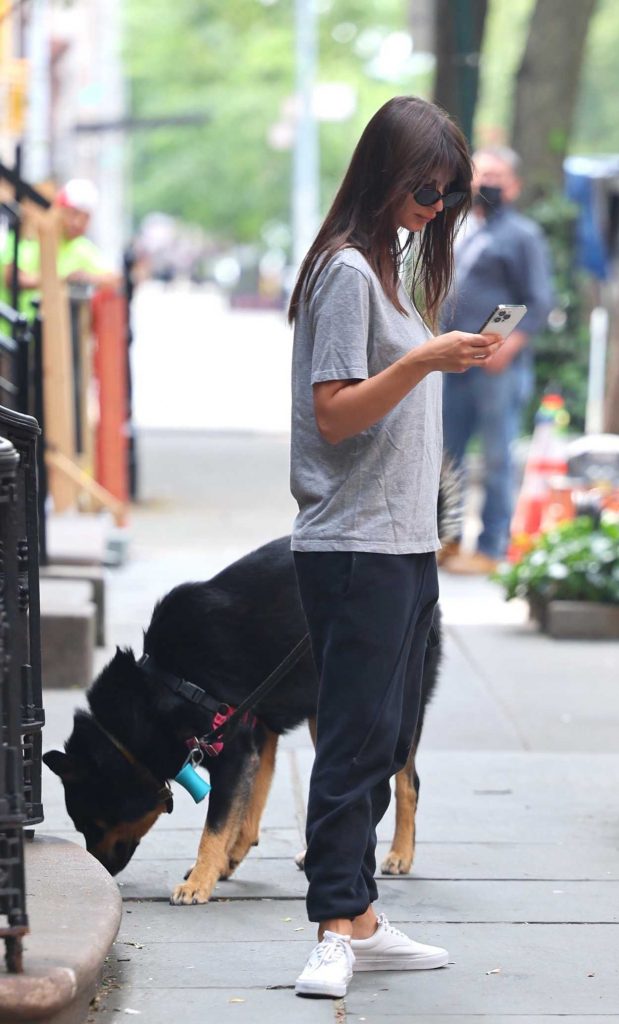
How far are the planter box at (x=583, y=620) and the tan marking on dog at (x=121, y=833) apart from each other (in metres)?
3.97

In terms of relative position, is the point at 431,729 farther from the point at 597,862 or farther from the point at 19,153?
the point at 19,153

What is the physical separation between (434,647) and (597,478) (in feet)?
17.0

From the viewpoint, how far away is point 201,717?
4457 millimetres

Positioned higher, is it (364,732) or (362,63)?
(362,63)

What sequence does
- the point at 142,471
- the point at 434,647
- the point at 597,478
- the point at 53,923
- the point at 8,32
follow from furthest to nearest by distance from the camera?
1. the point at 8,32
2. the point at 142,471
3. the point at 597,478
4. the point at 434,647
5. the point at 53,923

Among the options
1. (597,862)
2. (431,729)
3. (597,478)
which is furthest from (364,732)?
(597,478)

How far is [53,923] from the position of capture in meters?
3.62

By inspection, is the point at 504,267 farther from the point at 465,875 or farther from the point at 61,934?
the point at 61,934

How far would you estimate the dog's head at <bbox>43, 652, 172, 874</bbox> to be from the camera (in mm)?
4367

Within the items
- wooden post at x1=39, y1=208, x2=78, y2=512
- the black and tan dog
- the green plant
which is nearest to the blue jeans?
the green plant

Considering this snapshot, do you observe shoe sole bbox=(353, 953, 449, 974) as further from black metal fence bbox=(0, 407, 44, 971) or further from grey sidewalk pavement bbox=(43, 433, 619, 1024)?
black metal fence bbox=(0, 407, 44, 971)

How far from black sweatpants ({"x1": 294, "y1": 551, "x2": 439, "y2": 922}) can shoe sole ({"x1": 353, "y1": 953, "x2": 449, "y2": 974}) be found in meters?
0.24

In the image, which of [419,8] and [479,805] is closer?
[479,805]

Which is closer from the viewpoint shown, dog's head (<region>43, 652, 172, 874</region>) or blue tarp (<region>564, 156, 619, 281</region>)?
dog's head (<region>43, 652, 172, 874</region>)
